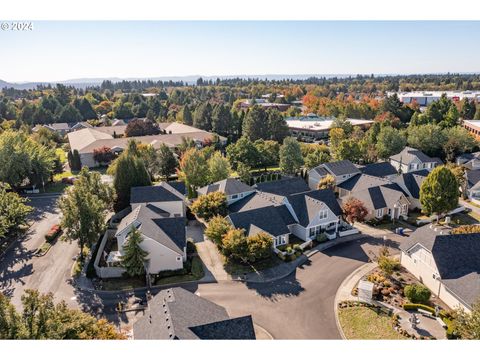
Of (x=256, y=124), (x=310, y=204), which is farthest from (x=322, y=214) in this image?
(x=256, y=124)

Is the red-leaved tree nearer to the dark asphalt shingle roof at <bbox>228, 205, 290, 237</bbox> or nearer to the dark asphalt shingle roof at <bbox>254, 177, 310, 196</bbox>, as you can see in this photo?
the dark asphalt shingle roof at <bbox>228, 205, 290, 237</bbox>

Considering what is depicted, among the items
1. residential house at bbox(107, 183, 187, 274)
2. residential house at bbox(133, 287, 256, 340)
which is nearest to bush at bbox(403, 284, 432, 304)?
residential house at bbox(133, 287, 256, 340)

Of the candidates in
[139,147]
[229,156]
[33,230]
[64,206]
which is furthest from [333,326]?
[139,147]

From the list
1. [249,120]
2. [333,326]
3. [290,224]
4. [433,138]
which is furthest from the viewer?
[249,120]

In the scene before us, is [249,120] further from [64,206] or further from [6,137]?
[64,206]

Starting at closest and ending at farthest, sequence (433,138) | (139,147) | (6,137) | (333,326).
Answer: (333,326)
(6,137)
(139,147)
(433,138)

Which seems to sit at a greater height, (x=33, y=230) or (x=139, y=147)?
(x=139, y=147)

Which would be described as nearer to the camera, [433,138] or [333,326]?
[333,326]

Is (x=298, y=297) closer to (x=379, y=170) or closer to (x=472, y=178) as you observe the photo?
(x=379, y=170)
